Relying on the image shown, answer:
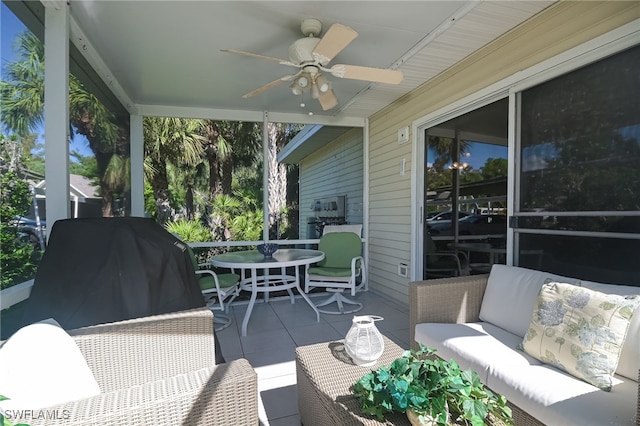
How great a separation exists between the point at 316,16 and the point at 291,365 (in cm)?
260

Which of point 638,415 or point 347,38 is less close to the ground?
point 347,38

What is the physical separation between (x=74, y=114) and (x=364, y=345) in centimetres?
277

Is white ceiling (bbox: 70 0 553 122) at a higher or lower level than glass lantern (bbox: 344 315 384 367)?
higher

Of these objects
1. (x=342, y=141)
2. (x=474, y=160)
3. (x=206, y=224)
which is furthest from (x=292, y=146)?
(x=474, y=160)

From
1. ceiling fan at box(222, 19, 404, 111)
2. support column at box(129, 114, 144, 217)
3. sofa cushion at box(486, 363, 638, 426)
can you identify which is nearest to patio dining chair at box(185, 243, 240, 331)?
support column at box(129, 114, 144, 217)

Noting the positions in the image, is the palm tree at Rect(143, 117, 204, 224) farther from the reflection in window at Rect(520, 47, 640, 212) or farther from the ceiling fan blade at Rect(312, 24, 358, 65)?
the reflection in window at Rect(520, 47, 640, 212)

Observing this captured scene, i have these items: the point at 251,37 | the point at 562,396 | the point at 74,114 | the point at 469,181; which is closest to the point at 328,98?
the point at 251,37

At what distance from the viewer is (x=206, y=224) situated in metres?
4.26

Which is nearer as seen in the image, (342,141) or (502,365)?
(502,365)

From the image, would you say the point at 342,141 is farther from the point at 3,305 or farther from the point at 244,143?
the point at 3,305

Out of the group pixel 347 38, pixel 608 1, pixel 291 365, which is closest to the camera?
pixel 608 1

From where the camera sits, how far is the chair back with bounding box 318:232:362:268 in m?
3.94

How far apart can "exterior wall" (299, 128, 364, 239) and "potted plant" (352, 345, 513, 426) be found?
11.8 ft

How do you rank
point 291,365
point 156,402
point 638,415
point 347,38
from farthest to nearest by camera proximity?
point 291,365 → point 347,38 → point 638,415 → point 156,402
